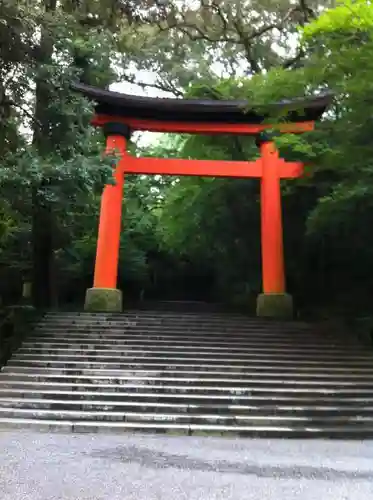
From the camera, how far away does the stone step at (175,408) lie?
7.10 metres

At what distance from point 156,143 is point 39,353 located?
12.5 m

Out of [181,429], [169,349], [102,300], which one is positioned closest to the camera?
[181,429]

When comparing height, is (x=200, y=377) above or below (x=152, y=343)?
below

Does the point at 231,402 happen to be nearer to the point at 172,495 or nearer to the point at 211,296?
the point at 172,495

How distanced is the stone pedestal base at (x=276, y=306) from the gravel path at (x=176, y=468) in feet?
19.4

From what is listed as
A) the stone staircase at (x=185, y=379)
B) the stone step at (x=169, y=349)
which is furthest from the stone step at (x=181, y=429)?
the stone step at (x=169, y=349)

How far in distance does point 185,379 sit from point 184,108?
6.63 metres

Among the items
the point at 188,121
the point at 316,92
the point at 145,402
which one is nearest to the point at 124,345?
the point at 145,402

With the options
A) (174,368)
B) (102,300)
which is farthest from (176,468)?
(102,300)

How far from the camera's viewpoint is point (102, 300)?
11.7m

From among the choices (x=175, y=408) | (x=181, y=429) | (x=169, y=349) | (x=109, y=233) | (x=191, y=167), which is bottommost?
(x=181, y=429)

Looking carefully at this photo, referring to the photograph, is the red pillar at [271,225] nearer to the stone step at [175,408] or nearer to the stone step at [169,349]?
the stone step at [169,349]

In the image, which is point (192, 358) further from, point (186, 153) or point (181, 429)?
point (186, 153)

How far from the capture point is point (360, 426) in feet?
22.7
